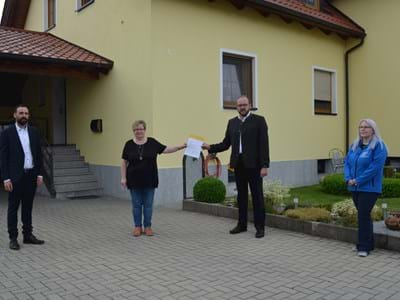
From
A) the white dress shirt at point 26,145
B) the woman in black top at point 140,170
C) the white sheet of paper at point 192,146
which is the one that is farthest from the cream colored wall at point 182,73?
the white dress shirt at point 26,145

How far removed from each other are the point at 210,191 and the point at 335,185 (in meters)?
3.67

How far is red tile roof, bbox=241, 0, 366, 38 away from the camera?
11.8 meters

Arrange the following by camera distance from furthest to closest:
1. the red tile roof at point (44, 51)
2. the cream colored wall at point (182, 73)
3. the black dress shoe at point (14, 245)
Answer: the cream colored wall at point (182, 73), the red tile roof at point (44, 51), the black dress shoe at point (14, 245)

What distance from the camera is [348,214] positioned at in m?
6.67

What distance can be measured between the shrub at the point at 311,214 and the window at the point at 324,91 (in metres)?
7.18

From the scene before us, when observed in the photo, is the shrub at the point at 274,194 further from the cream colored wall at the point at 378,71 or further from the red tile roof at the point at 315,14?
the cream colored wall at the point at 378,71

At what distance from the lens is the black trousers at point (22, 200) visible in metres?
6.06

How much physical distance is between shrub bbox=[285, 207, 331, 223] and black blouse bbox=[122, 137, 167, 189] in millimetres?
2220

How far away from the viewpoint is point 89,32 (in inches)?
492

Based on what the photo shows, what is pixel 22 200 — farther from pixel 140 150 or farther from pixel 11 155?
pixel 140 150

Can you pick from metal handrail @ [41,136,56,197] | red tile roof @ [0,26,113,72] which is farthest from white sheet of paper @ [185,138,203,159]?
metal handrail @ [41,136,56,197]

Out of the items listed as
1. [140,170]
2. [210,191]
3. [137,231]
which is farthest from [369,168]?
[210,191]

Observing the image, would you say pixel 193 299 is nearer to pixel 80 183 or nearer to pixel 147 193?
pixel 147 193

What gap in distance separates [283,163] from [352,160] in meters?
7.14
